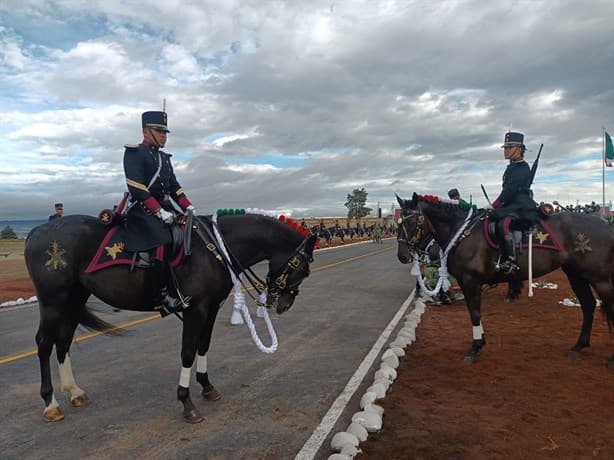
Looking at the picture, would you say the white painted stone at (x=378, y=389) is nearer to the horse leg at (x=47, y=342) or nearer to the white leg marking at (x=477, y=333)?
the white leg marking at (x=477, y=333)

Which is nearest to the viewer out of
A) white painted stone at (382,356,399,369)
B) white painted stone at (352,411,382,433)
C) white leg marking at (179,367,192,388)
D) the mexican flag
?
white painted stone at (352,411,382,433)

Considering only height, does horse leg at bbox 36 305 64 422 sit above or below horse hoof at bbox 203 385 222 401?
above

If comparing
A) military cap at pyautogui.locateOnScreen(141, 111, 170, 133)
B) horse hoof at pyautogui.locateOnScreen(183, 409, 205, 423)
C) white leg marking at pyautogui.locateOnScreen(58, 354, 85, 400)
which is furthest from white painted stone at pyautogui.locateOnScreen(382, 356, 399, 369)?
military cap at pyautogui.locateOnScreen(141, 111, 170, 133)

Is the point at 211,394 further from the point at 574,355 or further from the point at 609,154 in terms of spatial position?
the point at 609,154

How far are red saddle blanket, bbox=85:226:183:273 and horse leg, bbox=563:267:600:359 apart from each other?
19.0 ft

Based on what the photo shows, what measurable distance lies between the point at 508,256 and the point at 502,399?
7.85ft

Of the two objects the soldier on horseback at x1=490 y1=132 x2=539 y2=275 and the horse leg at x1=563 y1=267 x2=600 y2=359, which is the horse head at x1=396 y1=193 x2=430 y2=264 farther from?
the horse leg at x1=563 y1=267 x2=600 y2=359

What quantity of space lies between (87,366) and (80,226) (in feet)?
A: 8.16

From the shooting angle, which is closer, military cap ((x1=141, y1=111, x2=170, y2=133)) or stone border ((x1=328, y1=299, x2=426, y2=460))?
stone border ((x1=328, y1=299, x2=426, y2=460))

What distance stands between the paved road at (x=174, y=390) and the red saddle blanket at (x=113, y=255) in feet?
5.10

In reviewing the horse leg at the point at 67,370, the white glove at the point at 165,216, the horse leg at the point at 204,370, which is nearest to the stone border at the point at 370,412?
the horse leg at the point at 204,370

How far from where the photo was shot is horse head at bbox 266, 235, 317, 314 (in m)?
4.97

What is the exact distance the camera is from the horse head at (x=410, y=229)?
7012 millimetres

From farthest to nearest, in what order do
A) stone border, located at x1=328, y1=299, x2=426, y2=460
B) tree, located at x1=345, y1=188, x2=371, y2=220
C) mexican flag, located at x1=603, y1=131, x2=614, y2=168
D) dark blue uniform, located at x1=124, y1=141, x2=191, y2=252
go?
tree, located at x1=345, y1=188, x2=371, y2=220 → mexican flag, located at x1=603, y1=131, x2=614, y2=168 → dark blue uniform, located at x1=124, y1=141, x2=191, y2=252 → stone border, located at x1=328, y1=299, x2=426, y2=460
